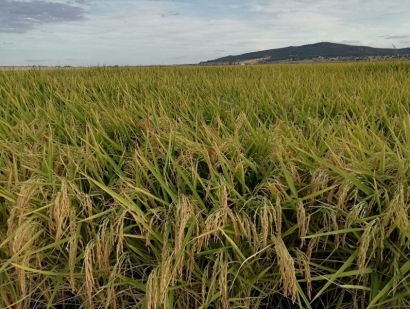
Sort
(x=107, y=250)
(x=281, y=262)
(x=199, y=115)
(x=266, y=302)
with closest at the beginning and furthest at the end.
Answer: (x=281, y=262)
(x=107, y=250)
(x=266, y=302)
(x=199, y=115)

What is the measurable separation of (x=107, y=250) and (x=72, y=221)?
0.59ft

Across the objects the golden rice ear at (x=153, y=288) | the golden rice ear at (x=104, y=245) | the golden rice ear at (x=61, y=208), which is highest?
the golden rice ear at (x=61, y=208)

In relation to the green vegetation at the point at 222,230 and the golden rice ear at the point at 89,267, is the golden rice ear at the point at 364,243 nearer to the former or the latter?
the green vegetation at the point at 222,230

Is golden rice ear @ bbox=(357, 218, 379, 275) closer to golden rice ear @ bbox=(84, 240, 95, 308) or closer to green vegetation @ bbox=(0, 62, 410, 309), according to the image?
green vegetation @ bbox=(0, 62, 410, 309)

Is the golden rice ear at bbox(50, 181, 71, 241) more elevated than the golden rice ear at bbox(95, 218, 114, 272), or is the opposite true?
the golden rice ear at bbox(50, 181, 71, 241)

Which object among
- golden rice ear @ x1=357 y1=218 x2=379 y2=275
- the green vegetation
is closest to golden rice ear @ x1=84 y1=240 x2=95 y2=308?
the green vegetation

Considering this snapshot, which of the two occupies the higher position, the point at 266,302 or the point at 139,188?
the point at 139,188

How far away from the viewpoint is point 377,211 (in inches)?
55.7

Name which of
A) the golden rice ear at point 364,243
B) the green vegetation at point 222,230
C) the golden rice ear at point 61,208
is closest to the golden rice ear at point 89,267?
the green vegetation at point 222,230

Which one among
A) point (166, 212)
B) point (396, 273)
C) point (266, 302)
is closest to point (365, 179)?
point (396, 273)

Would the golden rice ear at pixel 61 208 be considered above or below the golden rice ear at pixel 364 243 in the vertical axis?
above

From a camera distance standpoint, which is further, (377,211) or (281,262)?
(377,211)

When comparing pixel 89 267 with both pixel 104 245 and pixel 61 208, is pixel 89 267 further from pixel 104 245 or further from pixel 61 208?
pixel 61 208

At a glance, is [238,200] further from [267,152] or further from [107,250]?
[107,250]
